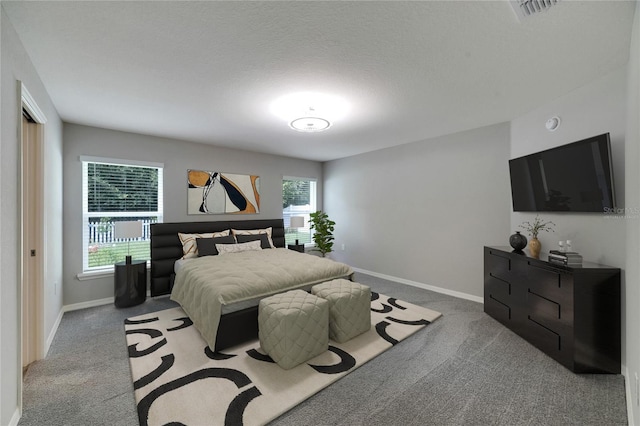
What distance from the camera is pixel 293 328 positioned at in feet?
7.23

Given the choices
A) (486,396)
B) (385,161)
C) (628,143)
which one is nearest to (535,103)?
(628,143)

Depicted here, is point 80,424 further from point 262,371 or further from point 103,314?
point 103,314

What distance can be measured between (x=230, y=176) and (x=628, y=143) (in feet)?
16.6

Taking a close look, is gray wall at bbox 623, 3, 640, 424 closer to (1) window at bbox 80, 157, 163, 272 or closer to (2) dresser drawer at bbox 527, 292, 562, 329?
(2) dresser drawer at bbox 527, 292, 562, 329

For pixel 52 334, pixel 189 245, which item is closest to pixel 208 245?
pixel 189 245

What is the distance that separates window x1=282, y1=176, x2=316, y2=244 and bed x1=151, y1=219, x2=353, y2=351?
1.81ft

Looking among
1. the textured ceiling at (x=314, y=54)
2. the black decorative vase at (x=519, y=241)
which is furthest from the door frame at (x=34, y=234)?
the black decorative vase at (x=519, y=241)

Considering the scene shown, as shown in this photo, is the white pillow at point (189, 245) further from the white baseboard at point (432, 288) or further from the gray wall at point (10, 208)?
the white baseboard at point (432, 288)

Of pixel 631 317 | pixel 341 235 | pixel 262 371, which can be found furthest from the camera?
pixel 341 235

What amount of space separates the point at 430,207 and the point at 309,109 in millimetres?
2631

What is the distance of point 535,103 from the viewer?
2.91 meters

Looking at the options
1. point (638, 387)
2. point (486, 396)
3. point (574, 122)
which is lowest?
point (486, 396)

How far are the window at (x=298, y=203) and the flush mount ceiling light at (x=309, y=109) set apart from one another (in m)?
2.65

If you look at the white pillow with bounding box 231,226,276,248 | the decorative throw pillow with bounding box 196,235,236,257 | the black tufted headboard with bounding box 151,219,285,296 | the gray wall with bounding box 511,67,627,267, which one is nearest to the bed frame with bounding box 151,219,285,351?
the black tufted headboard with bounding box 151,219,285,296
